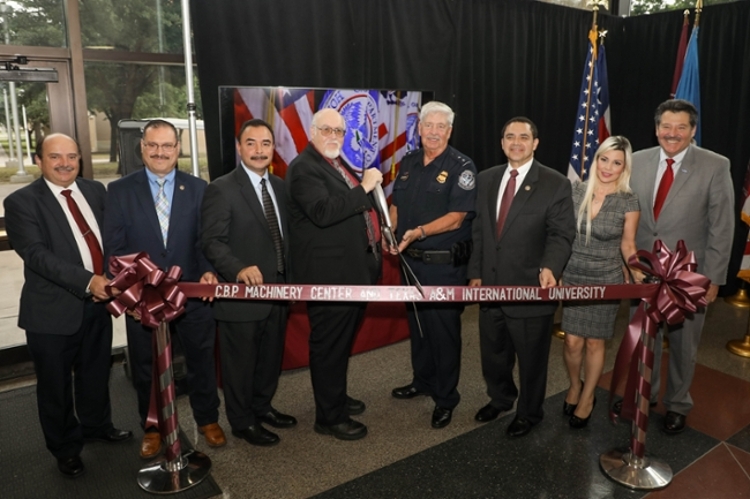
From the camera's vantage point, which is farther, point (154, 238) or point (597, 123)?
point (597, 123)

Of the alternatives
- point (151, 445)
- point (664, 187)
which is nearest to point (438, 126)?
point (664, 187)

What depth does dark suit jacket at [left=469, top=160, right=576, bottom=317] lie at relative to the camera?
3.13 metres

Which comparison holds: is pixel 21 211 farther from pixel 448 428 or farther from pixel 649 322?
pixel 649 322

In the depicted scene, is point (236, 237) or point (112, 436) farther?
point (112, 436)

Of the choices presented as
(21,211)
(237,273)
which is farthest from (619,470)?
(21,211)

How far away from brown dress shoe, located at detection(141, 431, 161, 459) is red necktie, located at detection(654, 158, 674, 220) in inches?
120

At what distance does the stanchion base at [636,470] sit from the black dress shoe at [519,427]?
1.37 feet

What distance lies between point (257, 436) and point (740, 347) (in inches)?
153

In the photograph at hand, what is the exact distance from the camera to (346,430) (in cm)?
339

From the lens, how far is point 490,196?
3.30 meters

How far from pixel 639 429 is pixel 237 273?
2148 millimetres

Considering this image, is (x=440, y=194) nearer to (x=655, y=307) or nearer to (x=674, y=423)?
(x=655, y=307)

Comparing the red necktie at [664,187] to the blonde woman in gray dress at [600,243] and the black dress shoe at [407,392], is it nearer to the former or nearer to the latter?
the blonde woman in gray dress at [600,243]

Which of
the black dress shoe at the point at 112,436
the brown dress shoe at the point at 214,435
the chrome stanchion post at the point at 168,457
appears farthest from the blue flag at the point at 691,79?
the black dress shoe at the point at 112,436
